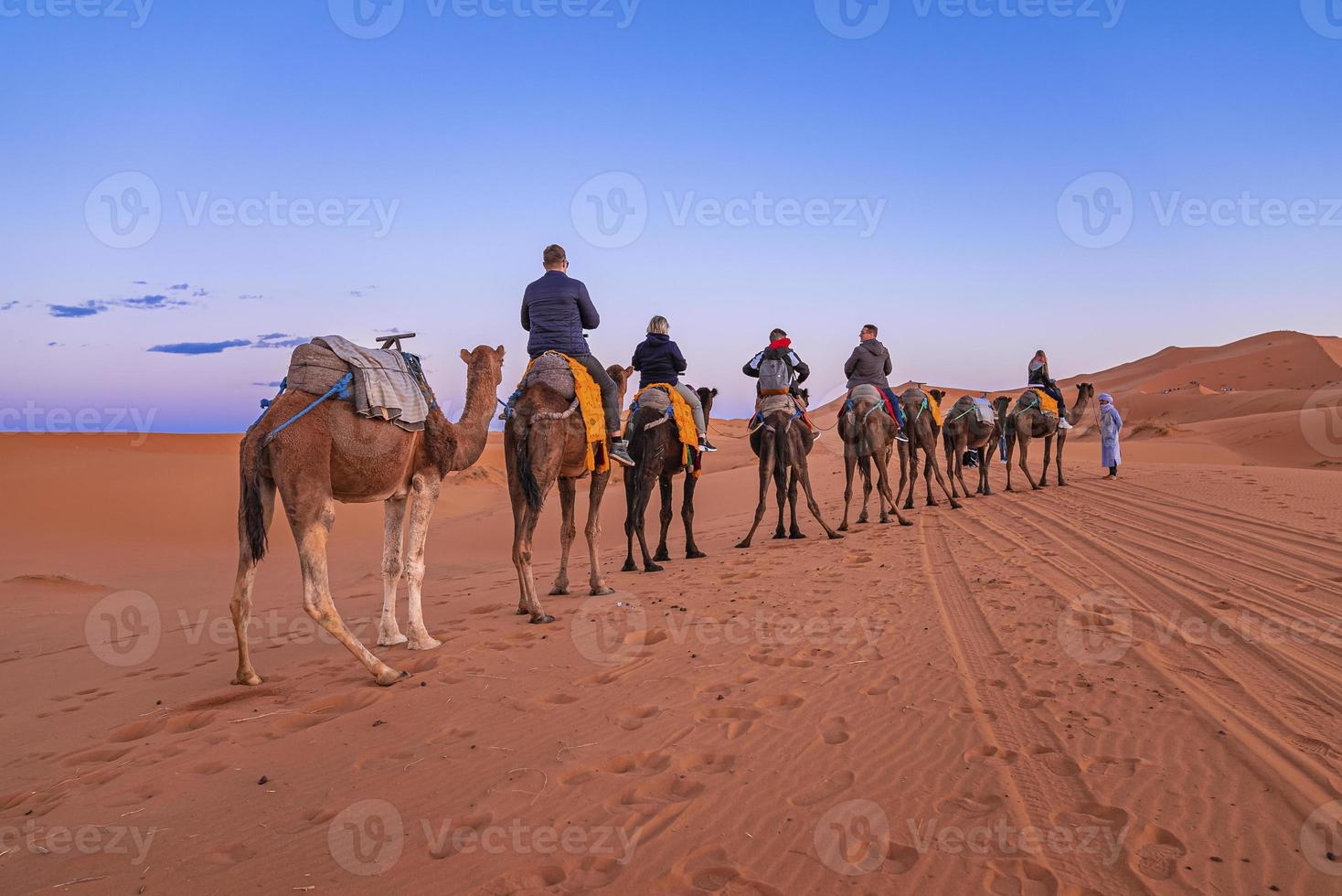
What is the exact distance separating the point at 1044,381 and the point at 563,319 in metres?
15.5

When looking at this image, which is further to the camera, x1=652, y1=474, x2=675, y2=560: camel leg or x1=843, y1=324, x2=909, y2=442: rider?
x1=843, y1=324, x2=909, y2=442: rider

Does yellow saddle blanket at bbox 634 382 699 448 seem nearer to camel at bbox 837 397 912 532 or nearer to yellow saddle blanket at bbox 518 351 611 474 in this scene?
yellow saddle blanket at bbox 518 351 611 474

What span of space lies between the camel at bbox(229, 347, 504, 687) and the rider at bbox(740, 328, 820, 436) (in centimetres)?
629

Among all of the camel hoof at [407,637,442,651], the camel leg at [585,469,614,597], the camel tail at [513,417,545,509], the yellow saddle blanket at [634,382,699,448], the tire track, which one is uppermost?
the yellow saddle blanket at [634,382,699,448]

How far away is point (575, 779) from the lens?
14.1ft

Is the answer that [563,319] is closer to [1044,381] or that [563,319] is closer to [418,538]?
[418,538]

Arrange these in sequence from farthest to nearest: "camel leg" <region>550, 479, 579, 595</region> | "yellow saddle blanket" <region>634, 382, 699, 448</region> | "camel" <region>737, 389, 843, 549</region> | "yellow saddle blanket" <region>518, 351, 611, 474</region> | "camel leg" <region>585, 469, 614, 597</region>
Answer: "camel" <region>737, 389, 843, 549</region> → "yellow saddle blanket" <region>634, 382, 699, 448</region> → "camel leg" <region>550, 479, 579, 595</region> → "camel leg" <region>585, 469, 614, 597</region> → "yellow saddle blanket" <region>518, 351, 611, 474</region>

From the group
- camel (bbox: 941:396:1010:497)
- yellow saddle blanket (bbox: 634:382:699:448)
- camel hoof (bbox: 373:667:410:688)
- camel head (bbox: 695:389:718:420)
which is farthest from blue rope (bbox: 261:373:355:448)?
camel (bbox: 941:396:1010:497)

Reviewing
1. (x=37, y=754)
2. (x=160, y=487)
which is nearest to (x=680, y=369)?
(x=37, y=754)

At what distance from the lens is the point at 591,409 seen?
8.43 metres

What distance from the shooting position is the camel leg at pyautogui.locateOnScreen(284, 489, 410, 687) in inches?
227

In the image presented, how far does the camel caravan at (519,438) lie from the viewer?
6.04 metres

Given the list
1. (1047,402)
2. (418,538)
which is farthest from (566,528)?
(1047,402)

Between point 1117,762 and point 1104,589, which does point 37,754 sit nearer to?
point 1117,762
